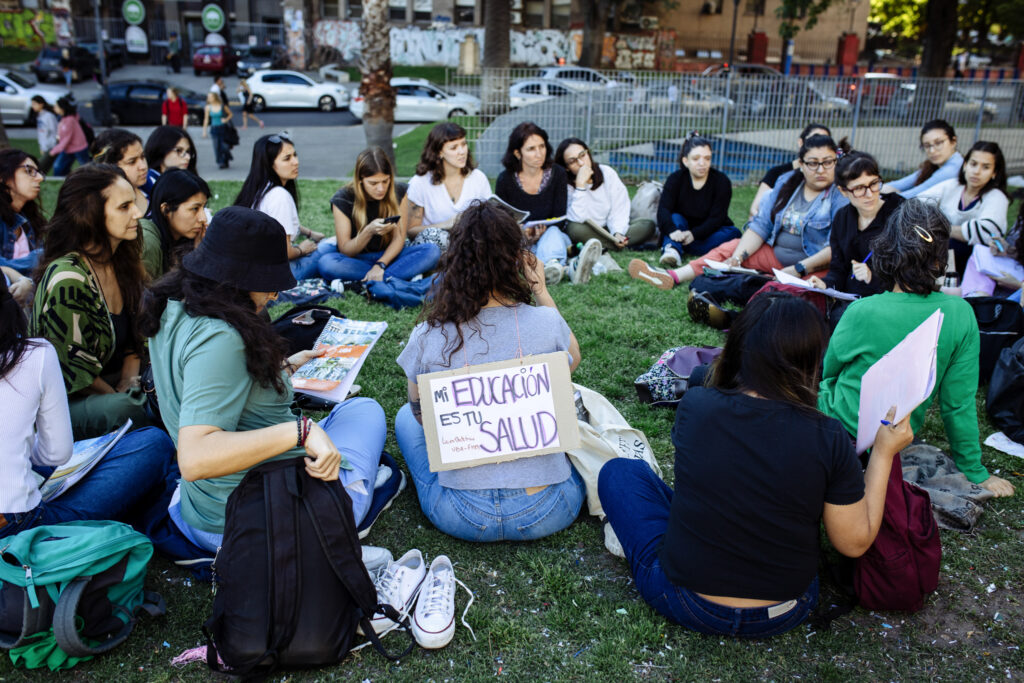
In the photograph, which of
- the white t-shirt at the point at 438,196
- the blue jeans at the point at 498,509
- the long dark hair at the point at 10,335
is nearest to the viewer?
the long dark hair at the point at 10,335

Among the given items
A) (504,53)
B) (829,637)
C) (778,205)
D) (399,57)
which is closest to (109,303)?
(829,637)

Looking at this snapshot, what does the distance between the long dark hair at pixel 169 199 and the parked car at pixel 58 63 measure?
28825 millimetres

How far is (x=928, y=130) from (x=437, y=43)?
3254 cm

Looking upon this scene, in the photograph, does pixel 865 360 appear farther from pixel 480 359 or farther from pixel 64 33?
pixel 64 33

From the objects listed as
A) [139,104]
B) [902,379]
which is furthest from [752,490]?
[139,104]

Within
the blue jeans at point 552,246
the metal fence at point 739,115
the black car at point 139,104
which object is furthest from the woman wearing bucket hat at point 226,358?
the black car at point 139,104

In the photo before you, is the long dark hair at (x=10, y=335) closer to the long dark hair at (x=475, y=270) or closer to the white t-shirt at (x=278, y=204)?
the long dark hair at (x=475, y=270)

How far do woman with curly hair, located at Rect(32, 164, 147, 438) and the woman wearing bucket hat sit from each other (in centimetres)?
101

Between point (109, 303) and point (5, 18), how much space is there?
3939 centimetres

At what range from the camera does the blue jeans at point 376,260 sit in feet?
20.8

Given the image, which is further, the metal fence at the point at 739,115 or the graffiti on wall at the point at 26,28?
the graffiti on wall at the point at 26,28

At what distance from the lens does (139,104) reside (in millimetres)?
21172

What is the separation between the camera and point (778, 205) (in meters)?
6.42

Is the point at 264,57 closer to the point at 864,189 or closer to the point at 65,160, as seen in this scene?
the point at 65,160
